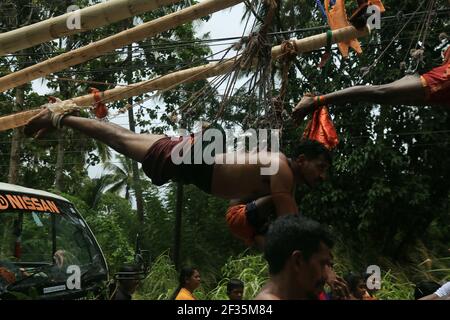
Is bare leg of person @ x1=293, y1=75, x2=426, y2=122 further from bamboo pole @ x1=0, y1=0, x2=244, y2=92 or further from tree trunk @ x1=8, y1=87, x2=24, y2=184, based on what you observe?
tree trunk @ x1=8, y1=87, x2=24, y2=184

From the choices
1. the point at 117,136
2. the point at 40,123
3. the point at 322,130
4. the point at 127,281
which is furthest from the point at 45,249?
the point at 322,130

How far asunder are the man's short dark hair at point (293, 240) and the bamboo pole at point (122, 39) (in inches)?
109

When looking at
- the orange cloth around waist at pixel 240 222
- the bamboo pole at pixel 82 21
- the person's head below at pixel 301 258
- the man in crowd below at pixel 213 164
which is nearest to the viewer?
the person's head below at pixel 301 258

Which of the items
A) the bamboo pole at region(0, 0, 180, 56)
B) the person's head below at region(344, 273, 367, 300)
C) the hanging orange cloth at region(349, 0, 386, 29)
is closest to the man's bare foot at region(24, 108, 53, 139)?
the bamboo pole at region(0, 0, 180, 56)

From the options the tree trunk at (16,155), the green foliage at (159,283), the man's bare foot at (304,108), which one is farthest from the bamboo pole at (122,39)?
the tree trunk at (16,155)

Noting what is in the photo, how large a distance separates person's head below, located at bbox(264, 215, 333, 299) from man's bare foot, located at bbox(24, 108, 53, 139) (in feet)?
5.88

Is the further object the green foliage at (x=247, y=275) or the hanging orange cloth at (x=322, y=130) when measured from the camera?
the green foliage at (x=247, y=275)

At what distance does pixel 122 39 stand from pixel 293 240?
11.8 feet

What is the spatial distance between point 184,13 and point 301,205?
6.24m

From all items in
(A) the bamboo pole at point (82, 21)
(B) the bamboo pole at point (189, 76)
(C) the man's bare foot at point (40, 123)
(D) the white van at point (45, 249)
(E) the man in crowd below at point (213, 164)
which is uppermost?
(A) the bamboo pole at point (82, 21)

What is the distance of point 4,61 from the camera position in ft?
41.4

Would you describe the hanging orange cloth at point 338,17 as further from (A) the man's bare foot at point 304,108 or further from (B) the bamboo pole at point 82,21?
(A) the man's bare foot at point 304,108

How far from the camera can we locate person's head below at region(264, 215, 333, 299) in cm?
213

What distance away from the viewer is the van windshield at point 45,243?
4.58 meters
